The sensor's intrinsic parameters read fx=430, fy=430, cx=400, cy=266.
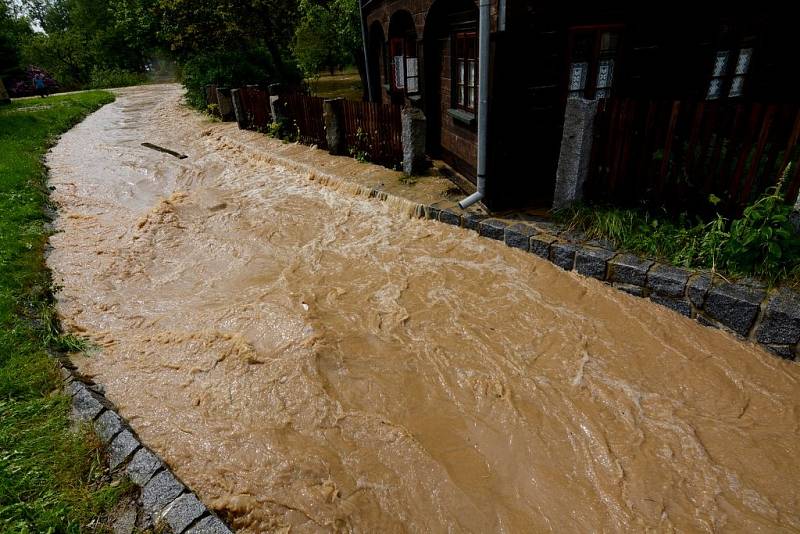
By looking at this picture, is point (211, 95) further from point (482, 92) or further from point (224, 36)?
point (482, 92)

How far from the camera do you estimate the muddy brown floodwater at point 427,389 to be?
9.86ft

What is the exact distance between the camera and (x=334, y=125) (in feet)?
33.3

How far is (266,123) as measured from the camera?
539 inches

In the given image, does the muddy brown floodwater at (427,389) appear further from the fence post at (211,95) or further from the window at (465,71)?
the fence post at (211,95)

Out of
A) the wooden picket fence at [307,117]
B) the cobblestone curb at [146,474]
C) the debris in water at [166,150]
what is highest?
Result: the wooden picket fence at [307,117]

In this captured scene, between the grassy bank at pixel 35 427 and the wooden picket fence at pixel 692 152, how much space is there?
5.98 meters

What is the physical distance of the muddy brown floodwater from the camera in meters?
3.00

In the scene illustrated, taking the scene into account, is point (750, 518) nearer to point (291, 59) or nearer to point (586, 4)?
point (586, 4)

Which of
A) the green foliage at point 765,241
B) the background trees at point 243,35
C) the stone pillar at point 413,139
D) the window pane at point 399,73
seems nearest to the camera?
the green foliage at point 765,241

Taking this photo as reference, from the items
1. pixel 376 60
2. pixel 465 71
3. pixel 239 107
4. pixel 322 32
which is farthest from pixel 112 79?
pixel 465 71

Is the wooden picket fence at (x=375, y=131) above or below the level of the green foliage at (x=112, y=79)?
below

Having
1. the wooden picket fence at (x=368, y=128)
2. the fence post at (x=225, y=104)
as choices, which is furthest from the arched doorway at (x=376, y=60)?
the fence post at (x=225, y=104)

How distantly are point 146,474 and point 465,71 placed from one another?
7.22 meters

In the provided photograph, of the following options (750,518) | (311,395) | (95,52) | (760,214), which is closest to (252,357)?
(311,395)
